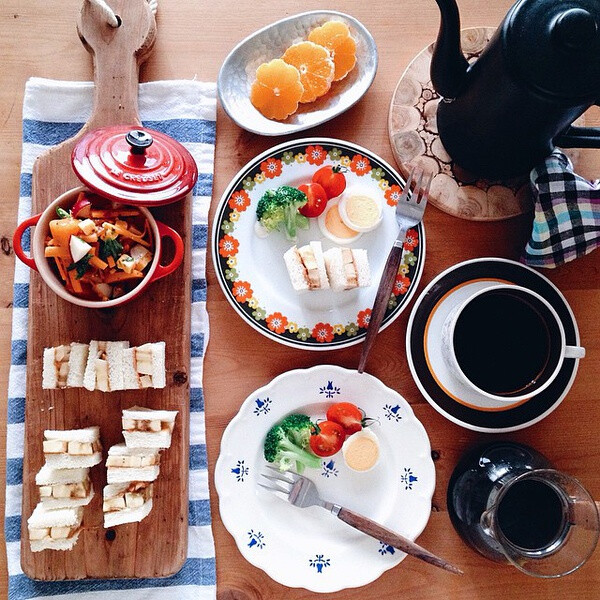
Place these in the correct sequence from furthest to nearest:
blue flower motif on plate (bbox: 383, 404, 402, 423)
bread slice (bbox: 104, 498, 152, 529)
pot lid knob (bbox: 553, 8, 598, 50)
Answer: blue flower motif on plate (bbox: 383, 404, 402, 423) < bread slice (bbox: 104, 498, 152, 529) < pot lid knob (bbox: 553, 8, 598, 50)

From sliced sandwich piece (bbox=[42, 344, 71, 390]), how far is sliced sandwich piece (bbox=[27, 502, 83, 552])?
9.8 inches

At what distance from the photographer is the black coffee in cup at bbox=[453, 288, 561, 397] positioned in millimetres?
1173

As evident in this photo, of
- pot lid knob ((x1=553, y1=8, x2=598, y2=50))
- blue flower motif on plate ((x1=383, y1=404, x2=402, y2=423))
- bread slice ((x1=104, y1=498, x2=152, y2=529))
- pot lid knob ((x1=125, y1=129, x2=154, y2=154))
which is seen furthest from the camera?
blue flower motif on plate ((x1=383, y1=404, x2=402, y2=423))

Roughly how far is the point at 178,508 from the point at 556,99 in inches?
42.7

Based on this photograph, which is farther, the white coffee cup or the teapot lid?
the white coffee cup

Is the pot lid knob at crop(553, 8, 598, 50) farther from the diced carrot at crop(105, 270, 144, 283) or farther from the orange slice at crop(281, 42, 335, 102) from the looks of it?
the diced carrot at crop(105, 270, 144, 283)

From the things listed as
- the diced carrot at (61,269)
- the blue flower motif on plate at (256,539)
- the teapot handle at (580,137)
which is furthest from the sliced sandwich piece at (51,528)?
the teapot handle at (580,137)

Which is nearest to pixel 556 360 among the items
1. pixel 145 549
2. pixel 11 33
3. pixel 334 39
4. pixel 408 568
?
pixel 408 568

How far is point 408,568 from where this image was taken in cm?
133

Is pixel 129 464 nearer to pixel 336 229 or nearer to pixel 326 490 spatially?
pixel 326 490

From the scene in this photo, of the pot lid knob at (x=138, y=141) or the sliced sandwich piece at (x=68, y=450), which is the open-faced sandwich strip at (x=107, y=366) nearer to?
the sliced sandwich piece at (x=68, y=450)

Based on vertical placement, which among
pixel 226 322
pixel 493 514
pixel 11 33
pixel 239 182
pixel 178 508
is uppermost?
pixel 11 33

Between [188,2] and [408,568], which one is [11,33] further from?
[408,568]

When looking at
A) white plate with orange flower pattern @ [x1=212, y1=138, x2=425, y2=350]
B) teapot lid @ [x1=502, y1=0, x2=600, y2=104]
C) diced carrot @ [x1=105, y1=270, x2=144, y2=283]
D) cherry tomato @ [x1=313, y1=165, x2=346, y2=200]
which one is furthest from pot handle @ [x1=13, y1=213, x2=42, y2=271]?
teapot lid @ [x1=502, y1=0, x2=600, y2=104]
